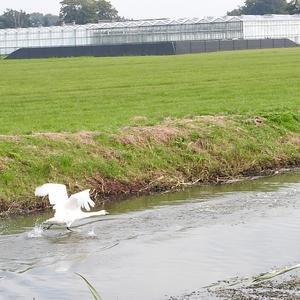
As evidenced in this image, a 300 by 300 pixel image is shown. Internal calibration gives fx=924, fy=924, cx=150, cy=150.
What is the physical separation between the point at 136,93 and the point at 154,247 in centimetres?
2310

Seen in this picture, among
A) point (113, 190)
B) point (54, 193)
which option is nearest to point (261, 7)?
point (113, 190)

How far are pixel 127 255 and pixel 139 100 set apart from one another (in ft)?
67.4

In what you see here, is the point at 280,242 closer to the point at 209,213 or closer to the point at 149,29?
the point at 209,213

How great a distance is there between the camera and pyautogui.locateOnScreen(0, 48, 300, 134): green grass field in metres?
29.0

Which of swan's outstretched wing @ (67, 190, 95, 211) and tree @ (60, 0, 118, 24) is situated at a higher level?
tree @ (60, 0, 118, 24)

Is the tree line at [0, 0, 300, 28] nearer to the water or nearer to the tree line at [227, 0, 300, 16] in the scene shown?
the tree line at [227, 0, 300, 16]

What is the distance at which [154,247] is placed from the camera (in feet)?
52.1

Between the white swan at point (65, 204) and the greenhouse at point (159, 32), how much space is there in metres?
88.2

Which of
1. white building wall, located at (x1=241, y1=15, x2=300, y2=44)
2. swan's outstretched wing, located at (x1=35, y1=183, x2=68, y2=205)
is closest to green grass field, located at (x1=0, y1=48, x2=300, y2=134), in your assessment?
swan's outstretched wing, located at (x1=35, y1=183, x2=68, y2=205)

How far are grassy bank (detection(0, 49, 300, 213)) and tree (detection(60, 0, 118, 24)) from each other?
464 feet

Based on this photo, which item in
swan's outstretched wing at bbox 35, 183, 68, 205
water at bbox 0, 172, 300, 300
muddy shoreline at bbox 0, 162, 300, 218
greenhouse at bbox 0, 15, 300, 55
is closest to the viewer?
water at bbox 0, 172, 300, 300

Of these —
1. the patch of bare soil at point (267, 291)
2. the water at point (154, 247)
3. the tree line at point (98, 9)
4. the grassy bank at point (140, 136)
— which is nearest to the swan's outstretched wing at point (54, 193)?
the water at point (154, 247)

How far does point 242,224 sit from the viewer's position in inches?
698

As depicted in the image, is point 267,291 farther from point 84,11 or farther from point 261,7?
point 261,7
